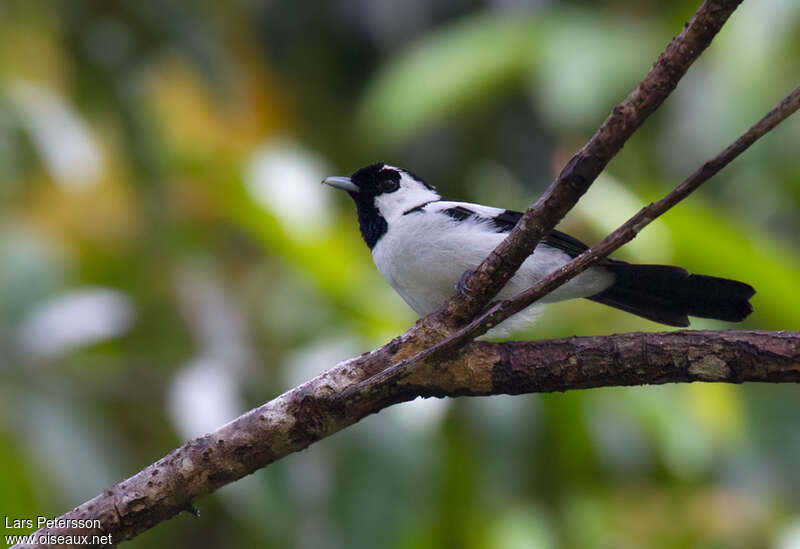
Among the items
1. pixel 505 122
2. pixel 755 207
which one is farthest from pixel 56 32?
pixel 755 207

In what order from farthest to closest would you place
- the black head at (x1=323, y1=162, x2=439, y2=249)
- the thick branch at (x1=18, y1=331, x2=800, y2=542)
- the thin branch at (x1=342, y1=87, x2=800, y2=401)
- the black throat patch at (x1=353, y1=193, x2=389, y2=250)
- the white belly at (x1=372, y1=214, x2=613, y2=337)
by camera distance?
the black head at (x1=323, y1=162, x2=439, y2=249) → the black throat patch at (x1=353, y1=193, x2=389, y2=250) → the white belly at (x1=372, y1=214, x2=613, y2=337) → the thick branch at (x1=18, y1=331, x2=800, y2=542) → the thin branch at (x1=342, y1=87, x2=800, y2=401)

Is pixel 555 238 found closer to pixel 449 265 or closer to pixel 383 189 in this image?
pixel 449 265

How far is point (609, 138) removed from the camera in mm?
2428

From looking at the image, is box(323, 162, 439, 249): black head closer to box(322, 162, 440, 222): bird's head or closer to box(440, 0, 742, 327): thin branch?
box(322, 162, 440, 222): bird's head

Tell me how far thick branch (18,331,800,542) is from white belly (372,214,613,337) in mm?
742

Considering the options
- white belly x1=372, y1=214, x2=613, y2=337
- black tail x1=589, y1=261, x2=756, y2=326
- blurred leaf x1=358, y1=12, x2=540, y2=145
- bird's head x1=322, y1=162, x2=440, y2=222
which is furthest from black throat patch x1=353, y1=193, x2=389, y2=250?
blurred leaf x1=358, y1=12, x2=540, y2=145

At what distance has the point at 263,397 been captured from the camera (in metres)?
5.06

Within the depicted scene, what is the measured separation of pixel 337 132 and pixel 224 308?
254 cm

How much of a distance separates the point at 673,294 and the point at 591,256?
1.06 meters

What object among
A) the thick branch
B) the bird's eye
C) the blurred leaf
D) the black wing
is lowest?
the thick branch

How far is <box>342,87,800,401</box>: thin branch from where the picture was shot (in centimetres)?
229

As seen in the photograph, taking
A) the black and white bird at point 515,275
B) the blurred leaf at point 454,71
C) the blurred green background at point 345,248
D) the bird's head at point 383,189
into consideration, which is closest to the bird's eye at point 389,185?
the bird's head at point 383,189

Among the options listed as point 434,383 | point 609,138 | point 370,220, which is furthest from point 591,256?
point 370,220

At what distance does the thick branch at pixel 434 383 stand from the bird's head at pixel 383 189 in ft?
4.70
